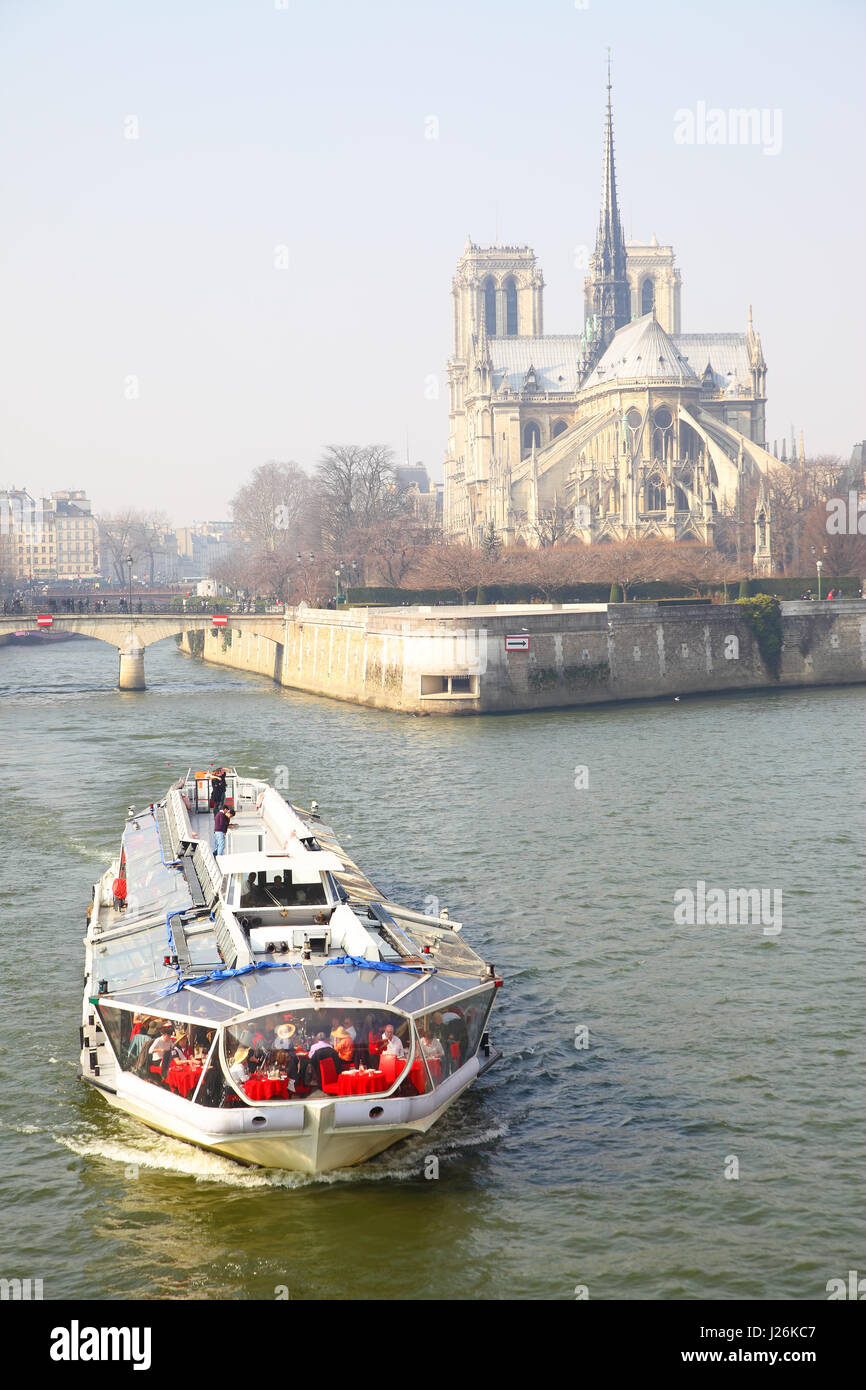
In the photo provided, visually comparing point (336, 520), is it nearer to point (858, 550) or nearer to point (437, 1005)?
point (858, 550)

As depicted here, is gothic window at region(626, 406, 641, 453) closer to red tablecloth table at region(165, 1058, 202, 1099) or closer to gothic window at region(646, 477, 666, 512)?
gothic window at region(646, 477, 666, 512)

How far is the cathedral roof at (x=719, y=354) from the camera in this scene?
6024 inches

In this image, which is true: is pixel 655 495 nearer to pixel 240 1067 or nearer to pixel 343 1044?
pixel 343 1044

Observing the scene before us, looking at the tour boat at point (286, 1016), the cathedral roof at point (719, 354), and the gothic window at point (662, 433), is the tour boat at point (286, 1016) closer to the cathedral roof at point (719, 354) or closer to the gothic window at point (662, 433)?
the gothic window at point (662, 433)

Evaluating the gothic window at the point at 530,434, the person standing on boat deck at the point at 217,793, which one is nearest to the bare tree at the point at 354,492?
the gothic window at the point at 530,434

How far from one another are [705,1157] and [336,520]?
311 feet

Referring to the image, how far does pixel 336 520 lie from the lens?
109250mm

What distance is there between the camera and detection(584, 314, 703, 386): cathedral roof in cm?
13050

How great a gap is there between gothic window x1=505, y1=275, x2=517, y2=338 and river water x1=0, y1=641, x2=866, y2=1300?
135 metres

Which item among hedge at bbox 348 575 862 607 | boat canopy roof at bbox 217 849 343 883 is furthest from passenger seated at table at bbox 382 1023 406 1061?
hedge at bbox 348 575 862 607

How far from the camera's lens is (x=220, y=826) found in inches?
1005
